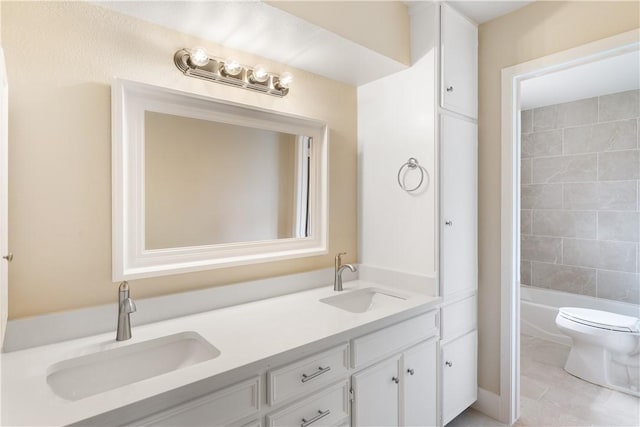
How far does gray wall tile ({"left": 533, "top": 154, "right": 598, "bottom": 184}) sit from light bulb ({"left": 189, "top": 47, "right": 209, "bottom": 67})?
3.52 meters

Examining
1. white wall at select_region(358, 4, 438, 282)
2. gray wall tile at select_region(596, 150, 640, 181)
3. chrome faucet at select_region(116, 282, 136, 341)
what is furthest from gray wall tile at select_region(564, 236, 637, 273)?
chrome faucet at select_region(116, 282, 136, 341)

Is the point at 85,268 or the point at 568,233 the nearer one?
the point at 85,268

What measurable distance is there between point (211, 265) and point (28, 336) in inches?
26.5

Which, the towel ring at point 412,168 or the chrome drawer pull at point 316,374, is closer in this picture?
the chrome drawer pull at point 316,374

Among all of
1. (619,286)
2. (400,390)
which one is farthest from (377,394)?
(619,286)

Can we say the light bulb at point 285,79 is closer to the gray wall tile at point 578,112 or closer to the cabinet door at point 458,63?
the cabinet door at point 458,63

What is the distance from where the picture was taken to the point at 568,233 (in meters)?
3.32

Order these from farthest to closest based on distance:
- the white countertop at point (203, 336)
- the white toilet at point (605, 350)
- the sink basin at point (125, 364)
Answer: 1. the white toilet at point (605, 350)
2. the sink basin at point (125, 364)
3. the white countertop at point (203, 336)

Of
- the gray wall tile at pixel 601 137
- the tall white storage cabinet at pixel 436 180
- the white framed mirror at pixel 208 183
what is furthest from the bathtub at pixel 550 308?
the white framed mirror at pixel 208 183

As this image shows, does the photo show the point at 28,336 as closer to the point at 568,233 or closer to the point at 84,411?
the point at 84,411

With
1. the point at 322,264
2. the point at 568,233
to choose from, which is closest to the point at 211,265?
the point at 322,264

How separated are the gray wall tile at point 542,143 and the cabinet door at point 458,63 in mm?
1995

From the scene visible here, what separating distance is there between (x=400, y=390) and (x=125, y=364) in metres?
1.17

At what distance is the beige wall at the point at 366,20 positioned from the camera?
1435 millimetres
